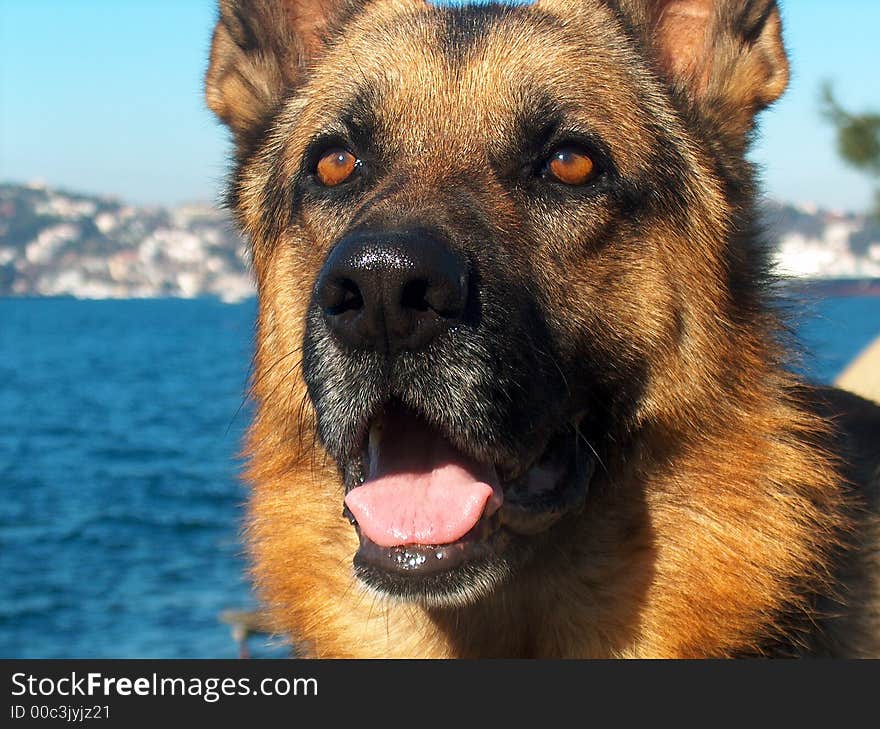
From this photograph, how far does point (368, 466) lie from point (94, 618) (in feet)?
56.7

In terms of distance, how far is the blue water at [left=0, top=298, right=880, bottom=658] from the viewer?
17703 millimetres

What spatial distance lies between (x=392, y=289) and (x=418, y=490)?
787 millimetres

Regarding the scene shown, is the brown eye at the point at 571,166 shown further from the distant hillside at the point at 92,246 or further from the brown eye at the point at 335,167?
the distant hillside at the point at 92,246

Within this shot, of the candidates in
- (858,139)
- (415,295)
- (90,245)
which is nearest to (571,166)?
(415,295)

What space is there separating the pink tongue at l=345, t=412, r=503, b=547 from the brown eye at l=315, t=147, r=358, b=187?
114 centimetres

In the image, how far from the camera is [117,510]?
31922 millimetres

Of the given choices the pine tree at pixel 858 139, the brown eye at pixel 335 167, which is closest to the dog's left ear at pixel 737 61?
the brown eye at pixel 335 167

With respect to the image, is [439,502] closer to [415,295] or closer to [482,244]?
[415,295]

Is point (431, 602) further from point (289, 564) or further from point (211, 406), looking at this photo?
point (211, 406)

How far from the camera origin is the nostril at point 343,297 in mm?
3490

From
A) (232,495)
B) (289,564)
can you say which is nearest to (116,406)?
(232,495)

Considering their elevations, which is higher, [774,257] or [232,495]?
[774,257]

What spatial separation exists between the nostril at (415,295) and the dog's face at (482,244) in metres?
0.02

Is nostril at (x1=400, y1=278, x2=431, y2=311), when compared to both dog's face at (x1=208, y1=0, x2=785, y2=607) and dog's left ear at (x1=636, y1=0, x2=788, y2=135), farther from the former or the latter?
dog's left ear at (x1=636, y1=0, x2=788, y2=135)
